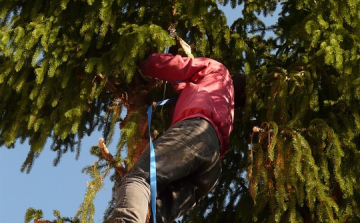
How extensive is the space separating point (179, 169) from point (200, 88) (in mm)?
796

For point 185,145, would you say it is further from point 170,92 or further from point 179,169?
point 170,92

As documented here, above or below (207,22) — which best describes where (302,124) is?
below

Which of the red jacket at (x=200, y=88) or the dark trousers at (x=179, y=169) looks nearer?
the dark trousers at (x=179, y=169)

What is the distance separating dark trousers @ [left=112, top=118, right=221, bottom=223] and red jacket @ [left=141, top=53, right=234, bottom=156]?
0.12 metres

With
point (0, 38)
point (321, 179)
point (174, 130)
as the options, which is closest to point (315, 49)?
point (321, 179)

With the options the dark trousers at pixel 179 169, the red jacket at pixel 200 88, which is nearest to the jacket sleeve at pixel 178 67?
the red jacket at pixel 200 88

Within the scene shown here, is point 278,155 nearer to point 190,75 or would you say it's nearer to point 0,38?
point 190,75

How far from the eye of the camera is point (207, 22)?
6.73 metres

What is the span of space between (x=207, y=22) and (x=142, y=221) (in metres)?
2.57

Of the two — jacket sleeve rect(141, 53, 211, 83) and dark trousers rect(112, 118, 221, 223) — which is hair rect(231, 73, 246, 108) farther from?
dark trousers rect(112, 118, 221, 223)

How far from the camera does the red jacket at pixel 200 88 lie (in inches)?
220

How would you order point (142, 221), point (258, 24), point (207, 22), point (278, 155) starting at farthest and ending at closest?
1. point (258, 24)
2. point (207, 22)
3. point (278, 155)
4. point (142, 221)

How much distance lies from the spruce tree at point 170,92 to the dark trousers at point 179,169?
0.45 meters

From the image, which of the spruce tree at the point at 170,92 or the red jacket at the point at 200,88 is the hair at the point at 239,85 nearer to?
the spruce tree at the point at 170,92
